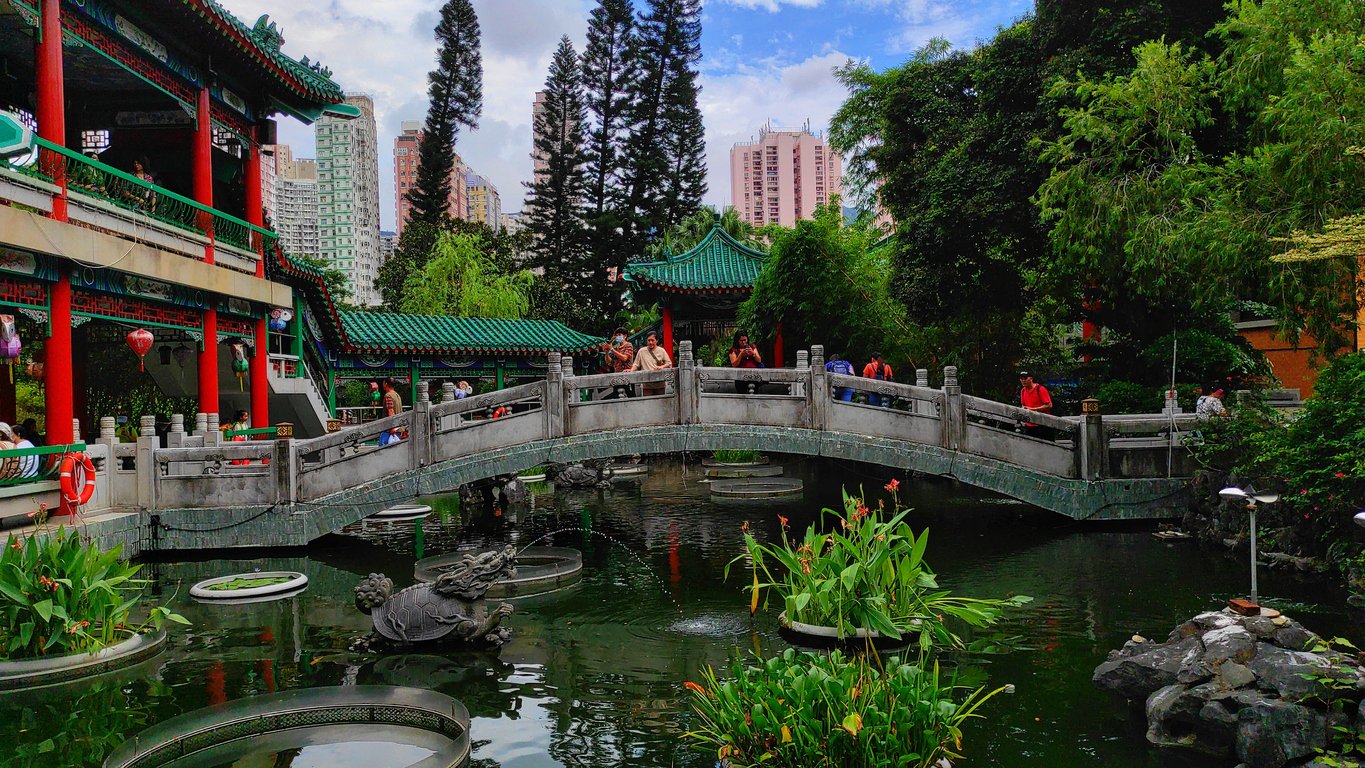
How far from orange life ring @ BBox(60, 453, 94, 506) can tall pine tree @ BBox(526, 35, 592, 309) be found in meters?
26.9

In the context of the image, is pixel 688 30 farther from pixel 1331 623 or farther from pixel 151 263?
pixel 1331 623

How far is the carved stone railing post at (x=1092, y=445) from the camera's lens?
12.8 m

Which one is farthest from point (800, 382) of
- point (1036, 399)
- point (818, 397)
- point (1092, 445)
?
point (1092, 445)

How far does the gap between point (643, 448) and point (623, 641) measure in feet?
14.3

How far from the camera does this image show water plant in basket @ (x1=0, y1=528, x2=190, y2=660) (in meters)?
7.33

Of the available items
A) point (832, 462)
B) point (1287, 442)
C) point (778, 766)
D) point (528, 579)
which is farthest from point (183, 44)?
point (832, 462)

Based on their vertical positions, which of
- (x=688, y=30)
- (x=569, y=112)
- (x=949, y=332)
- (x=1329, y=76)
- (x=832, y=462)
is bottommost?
(x=832, y=462)

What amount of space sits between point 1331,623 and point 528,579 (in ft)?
24.7

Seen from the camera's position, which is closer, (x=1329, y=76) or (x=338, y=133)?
(x=1329, y=76)

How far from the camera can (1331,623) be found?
8281 mm

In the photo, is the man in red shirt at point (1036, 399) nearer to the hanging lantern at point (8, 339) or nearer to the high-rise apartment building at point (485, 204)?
the hanging lantern at point (8, 339)

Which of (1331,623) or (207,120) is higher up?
(207,120)

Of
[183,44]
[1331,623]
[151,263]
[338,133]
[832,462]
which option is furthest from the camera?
[338,133]

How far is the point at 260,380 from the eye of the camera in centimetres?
1652
